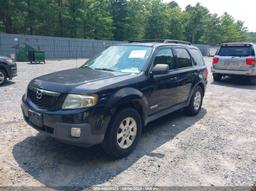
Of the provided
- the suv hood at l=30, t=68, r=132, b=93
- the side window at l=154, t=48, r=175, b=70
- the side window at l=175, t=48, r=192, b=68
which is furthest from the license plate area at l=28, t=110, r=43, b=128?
the side window at l=175, t=48, r=192, b=68

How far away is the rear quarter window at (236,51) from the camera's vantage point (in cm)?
1032

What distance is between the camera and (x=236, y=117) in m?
6.07

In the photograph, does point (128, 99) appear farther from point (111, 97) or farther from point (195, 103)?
point (195, 103)

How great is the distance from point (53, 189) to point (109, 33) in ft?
126

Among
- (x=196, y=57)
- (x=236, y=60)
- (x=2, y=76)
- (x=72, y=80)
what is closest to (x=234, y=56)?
(x=236, y=60)

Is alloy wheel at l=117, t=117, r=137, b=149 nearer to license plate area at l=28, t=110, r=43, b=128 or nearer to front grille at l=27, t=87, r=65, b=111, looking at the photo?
front grille at l=27, t=87, r=65, b=111

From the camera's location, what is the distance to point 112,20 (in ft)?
132

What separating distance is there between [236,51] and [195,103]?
6.01 meters

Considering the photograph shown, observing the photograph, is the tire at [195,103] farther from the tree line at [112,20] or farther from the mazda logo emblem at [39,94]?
the tree line at [112,20]

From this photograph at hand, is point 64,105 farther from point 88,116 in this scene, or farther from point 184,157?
point 184,157

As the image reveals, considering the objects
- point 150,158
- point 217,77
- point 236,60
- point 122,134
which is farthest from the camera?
point 217,77

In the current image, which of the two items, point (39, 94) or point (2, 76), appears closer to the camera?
point (39, 94)

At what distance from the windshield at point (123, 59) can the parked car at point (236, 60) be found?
7.33m

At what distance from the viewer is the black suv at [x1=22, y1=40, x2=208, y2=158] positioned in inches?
124
